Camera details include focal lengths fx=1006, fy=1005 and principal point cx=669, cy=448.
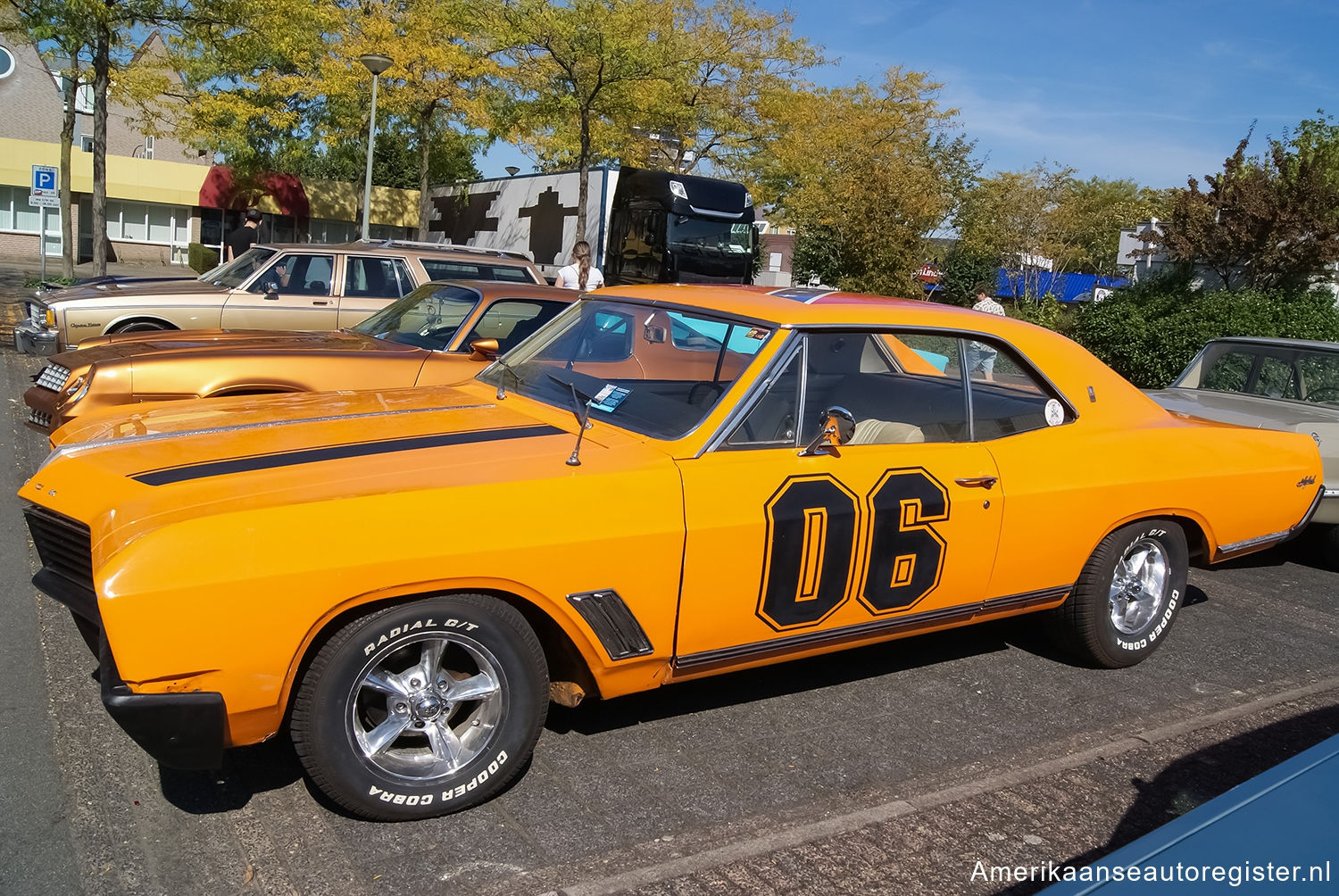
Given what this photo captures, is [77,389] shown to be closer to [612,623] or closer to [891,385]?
[612,623]

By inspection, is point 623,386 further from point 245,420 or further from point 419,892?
point 419,892

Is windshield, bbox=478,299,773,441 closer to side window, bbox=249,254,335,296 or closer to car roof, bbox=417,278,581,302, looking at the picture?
car roof, bbox=417,278,581,302

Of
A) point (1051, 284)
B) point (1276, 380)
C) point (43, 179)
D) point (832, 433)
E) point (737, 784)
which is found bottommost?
point (737, 784)

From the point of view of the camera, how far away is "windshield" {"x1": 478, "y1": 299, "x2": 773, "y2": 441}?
12.4 feet

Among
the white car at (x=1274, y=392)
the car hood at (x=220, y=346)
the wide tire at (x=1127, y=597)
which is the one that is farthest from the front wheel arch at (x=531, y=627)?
the white car at (x=1274, y=392)

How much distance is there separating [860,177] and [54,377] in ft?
61.3

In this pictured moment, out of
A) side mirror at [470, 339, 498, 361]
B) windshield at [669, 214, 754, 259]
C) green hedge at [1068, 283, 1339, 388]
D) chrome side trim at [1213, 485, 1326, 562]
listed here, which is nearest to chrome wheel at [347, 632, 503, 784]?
side mirror at [470, 339, 498, 361]

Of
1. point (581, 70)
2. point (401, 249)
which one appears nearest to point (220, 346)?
point (401, 249)

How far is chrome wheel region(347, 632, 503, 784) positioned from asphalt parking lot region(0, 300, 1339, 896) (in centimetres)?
20

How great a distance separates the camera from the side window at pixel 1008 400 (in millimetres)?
4297

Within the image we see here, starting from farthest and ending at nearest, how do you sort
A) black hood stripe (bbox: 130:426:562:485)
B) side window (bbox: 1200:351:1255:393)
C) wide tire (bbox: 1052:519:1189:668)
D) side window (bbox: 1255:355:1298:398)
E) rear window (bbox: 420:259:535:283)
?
rear window (bbox: 420:259:535:283), side window (bbox: 1200:351:1255:393), side window (bbox: 1255:355:1298:398), wide tire (bbox: 1052:519:1189:668), black hood stripe (bbox: 130:426:562:485)

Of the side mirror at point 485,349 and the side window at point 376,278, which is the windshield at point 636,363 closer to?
the side mirror at point 485,349

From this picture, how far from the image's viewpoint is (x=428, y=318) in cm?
752

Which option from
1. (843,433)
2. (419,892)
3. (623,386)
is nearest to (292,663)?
(419,892)
